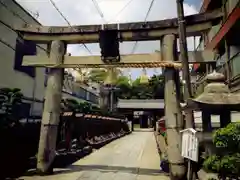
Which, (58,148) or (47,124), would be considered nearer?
(47,124)

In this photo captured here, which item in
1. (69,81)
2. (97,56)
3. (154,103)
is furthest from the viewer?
(154,103)

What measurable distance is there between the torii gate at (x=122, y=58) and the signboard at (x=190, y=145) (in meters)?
2.03

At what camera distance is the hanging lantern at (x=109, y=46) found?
388 inches

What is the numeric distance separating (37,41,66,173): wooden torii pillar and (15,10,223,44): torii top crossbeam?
0.43 meters

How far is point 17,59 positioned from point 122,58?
611 cm

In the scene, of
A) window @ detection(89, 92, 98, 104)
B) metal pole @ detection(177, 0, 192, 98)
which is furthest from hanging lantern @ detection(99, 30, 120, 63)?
window @ detection(89, 92, 98, 104)

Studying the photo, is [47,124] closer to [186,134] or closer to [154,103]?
[186,134]

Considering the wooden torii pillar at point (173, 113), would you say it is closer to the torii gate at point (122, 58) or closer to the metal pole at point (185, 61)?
the torii gate at point (122, 58)

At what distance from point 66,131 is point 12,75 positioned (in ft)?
12.5

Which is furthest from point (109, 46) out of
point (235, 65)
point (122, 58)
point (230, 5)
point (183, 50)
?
point (230, 5)

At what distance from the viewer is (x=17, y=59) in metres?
13.4

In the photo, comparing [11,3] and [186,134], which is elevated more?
[11,3]

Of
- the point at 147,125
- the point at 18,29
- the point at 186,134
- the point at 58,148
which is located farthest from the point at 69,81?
the point at 147,125

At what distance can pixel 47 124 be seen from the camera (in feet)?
32.5
